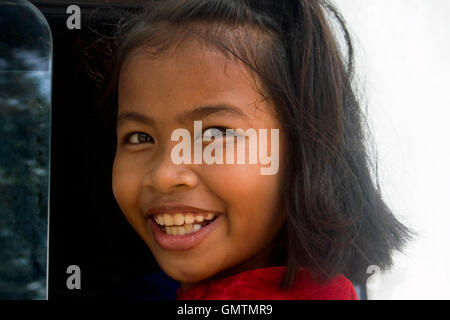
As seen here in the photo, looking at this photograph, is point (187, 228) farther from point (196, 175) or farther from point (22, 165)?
point (22, 165)

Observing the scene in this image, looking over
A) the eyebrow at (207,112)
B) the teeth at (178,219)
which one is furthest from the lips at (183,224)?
the eyebrow at (207,112)

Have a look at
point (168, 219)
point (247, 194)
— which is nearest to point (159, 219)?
point (168, 219)

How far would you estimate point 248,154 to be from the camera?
0.68m

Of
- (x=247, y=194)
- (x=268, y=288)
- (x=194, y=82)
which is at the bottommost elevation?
(x=268, y=288)

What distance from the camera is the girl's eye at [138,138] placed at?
0.73m

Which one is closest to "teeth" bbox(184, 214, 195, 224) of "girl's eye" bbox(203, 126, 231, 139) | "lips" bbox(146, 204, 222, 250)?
"lips" bbox(146, 204, 222, 250)

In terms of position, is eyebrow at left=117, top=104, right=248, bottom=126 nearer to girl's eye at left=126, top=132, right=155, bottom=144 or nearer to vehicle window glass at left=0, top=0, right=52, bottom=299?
girl's eye at left=126, top=132, right=155, bottom=144

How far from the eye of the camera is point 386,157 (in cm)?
77

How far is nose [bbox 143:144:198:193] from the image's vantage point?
0.66m

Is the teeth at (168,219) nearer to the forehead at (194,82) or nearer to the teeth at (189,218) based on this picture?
the teeth at (189,218)

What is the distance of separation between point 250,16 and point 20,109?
0.32 meters

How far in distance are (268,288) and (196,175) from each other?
6.7 inches

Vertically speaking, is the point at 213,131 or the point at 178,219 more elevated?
the point at 213,131
